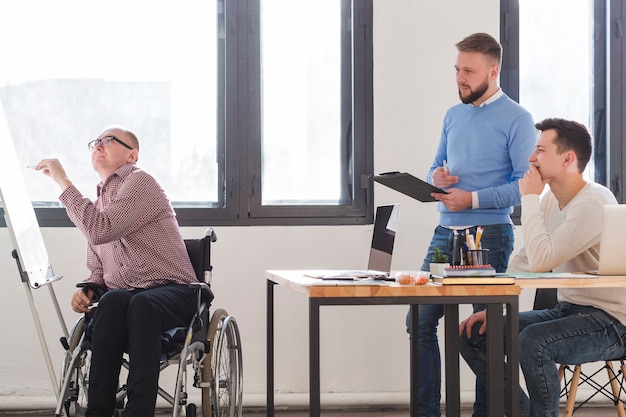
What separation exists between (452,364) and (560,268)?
21.7 inches

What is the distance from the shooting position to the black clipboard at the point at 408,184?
2.69 m

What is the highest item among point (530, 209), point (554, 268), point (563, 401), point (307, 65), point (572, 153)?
point (307, 65)

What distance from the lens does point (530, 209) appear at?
2.61 m

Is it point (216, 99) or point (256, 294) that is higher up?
point (216, 99)

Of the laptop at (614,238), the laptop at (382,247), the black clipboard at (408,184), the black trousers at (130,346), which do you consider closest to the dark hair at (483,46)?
the black clipboard at (408,184)

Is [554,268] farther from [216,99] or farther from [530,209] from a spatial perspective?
[216,99]

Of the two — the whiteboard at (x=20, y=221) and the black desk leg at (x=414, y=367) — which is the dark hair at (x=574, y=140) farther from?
the whiteboard at (x=20, y=221)

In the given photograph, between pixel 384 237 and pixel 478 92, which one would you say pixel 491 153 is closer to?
pixel 478 92

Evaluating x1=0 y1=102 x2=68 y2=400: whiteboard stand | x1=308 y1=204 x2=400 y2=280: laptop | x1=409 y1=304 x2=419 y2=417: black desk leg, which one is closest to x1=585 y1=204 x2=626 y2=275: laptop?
x1=308 y1=204 x2=400 y2=280: laptop

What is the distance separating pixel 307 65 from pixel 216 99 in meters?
0.50

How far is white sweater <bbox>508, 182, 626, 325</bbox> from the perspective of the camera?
2523 mm

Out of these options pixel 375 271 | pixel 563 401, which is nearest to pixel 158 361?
pixel 375 271

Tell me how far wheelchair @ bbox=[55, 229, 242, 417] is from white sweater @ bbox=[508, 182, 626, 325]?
3.81 feet

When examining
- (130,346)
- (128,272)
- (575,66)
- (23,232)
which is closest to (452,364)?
(130,346)
